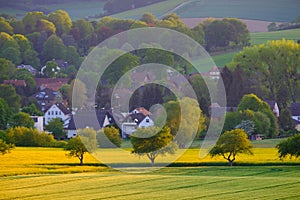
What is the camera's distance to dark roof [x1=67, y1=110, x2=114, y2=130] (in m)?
81.9

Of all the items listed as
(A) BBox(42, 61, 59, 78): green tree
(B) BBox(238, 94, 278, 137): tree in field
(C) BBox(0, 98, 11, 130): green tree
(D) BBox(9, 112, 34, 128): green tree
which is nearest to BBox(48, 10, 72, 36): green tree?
(A) BBox(42, 61, 59, 78): green tree

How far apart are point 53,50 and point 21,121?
57.3m

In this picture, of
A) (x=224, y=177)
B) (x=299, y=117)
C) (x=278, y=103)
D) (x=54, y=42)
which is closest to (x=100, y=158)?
(x=224, y=177)

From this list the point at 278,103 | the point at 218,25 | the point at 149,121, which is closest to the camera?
the point at 149,121

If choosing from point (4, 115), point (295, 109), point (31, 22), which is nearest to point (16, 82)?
point (4, 115)

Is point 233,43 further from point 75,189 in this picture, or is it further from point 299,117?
point 75,189

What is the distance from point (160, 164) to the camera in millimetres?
54000

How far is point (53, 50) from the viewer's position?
139m

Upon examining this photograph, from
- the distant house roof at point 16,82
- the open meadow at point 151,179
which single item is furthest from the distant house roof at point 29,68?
the open meadow at point 151,179

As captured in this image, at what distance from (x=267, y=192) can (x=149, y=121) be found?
152 ft

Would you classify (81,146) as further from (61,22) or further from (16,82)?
(61,22)

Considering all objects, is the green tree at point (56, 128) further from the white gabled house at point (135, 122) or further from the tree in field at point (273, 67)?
the tree in field at point (273, 67)

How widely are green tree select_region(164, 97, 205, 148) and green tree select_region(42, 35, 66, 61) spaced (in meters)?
60.0

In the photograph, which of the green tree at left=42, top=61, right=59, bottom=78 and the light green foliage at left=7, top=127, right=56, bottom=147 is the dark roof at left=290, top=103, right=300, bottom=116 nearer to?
the light green foliage at left=7, top=127, right=56, bottom=147
